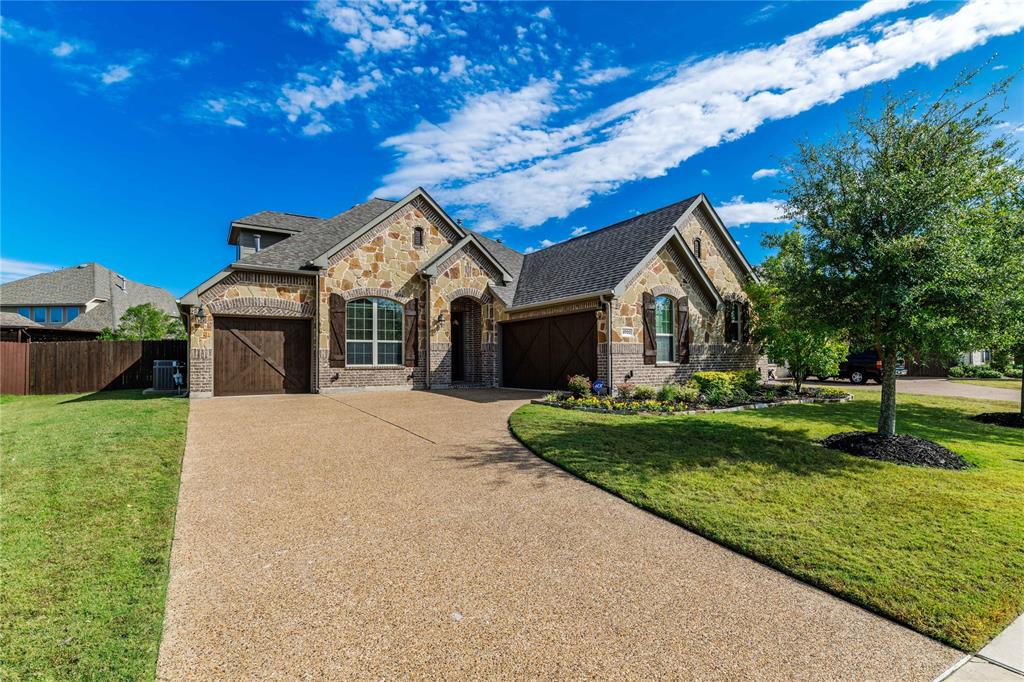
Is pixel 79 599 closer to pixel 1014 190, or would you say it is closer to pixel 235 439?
pixel 235 439

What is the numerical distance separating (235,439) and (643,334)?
35.0ft

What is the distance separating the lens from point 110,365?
1709cm

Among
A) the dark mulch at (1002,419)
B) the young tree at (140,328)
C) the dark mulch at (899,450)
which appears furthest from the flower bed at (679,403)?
the young tree at (140,328)

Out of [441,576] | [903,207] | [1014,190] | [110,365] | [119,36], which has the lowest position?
[441,576]

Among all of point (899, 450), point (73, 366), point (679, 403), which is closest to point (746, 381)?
point (679, 403)

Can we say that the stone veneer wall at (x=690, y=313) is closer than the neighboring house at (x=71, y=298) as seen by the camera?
Yes

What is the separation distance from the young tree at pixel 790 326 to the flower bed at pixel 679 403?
0.83m

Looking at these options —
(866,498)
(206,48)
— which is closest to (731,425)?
(866,498)

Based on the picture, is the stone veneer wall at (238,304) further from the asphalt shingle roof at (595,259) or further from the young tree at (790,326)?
the young tree at (790,326)

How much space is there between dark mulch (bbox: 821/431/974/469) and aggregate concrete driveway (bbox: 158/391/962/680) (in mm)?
4254

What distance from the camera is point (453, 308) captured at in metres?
17.2

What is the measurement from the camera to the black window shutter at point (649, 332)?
13789mm

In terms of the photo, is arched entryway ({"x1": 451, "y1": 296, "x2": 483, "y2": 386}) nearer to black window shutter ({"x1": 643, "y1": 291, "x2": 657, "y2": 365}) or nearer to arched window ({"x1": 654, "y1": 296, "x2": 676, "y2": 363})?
black window shutter ({"x1": 643, "y1": 291, "x2": 657, "y2": 365})

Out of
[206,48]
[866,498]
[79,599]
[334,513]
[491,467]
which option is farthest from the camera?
[206,48]
